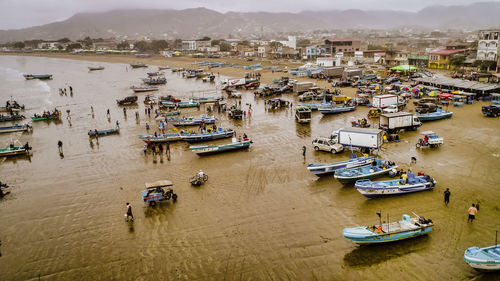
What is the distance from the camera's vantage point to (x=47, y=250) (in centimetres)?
1341

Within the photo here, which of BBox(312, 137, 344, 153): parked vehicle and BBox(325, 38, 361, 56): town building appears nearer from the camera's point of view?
BBox(312, 137, 344, 153): parked vehicle

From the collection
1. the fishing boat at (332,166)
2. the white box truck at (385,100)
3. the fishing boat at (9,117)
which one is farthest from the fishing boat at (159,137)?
the fishing boat at (9,117)

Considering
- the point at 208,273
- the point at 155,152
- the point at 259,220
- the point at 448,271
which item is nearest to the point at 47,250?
the point at 208,273

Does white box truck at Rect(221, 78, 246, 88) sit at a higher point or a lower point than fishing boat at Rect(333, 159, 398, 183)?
higher

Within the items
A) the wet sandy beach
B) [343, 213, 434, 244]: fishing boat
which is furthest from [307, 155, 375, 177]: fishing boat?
[343, 213, 434, 244]: fishing boat

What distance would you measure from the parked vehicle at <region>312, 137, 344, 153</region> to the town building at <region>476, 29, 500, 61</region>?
5306 centimetres

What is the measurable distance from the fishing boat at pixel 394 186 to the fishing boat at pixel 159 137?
52.6ft

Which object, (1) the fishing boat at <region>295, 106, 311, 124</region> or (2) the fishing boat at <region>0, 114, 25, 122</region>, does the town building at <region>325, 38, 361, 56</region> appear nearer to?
(1) the fishing boat at <region>295, 106, 311, 124</region>

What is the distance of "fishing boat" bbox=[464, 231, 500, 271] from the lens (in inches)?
418

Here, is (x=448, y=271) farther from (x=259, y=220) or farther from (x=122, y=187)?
(x=122, y=187)

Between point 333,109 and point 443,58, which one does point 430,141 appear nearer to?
point 333,109

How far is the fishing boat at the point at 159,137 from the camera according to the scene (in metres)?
26.0

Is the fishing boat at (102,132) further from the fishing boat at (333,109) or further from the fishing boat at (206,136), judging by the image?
the fishing boat at (333,109)

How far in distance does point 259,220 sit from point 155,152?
12408 mm
